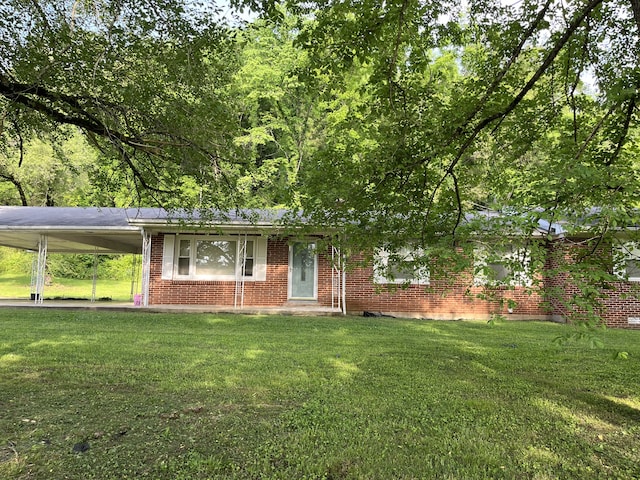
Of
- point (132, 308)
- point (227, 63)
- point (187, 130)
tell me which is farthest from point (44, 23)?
point (132, 308)

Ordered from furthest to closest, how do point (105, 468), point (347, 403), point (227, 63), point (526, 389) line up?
point (227, 63)
point (526, 389)
point (347, 403)
point (105, 468)

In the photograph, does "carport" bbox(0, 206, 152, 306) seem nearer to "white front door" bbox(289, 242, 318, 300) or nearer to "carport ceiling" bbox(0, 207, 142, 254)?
"carport ceiling" bbox(0, 207, 142, 254)

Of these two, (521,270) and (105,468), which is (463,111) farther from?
(105,468)

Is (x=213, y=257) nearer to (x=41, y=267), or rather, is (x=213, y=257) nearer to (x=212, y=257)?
(x=212, y=257)

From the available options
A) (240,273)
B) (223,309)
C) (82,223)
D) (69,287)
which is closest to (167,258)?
(240,273)

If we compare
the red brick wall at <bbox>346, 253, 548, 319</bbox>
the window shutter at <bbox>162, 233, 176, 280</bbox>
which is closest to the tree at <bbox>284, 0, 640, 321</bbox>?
the red brick wall at <bbox>346, 253, 548, 319</bbox>

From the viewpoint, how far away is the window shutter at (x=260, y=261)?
13.9 metres

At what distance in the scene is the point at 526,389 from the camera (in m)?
5.41

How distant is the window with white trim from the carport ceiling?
57.6 inches

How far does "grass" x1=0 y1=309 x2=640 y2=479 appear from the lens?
330 centimetres

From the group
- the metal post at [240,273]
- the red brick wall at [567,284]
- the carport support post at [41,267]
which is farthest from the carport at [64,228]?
the red brick wall at [567,284]

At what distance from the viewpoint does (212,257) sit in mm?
14188

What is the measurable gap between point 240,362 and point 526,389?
3.63 m

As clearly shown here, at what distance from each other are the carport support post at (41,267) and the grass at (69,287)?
361 inches
